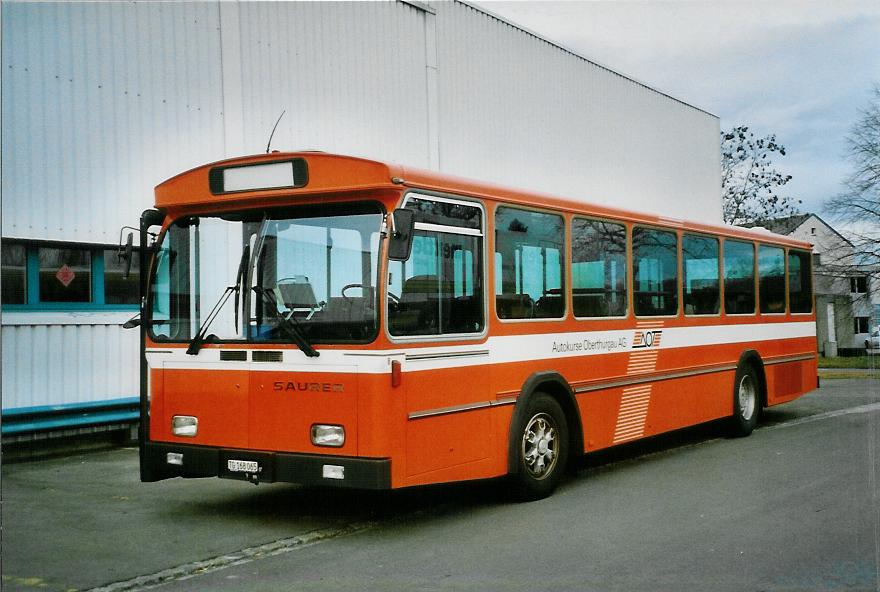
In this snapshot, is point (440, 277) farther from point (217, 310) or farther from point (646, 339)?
point (646, 339)

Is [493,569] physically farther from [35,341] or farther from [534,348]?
[35,341]

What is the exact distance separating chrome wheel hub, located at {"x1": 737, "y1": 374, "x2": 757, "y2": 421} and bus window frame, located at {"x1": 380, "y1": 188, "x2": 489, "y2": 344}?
19.8ft

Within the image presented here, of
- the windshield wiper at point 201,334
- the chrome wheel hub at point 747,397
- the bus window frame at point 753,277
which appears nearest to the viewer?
the windshield wiper at point 201,334

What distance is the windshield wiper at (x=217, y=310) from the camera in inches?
280

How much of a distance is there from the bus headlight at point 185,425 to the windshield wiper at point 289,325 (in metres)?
1.14

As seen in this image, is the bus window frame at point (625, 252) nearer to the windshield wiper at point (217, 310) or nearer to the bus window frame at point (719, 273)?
the bus window frame at point (719, 273)

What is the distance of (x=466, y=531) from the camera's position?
23.1 ft

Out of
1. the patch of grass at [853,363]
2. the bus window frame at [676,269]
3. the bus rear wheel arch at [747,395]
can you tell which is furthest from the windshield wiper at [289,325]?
the patch of grass at [853,363]

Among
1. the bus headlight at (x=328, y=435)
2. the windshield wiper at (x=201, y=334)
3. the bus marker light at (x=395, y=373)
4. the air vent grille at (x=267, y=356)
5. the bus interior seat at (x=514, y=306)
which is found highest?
the bus interior seat at (x=514, y=306)

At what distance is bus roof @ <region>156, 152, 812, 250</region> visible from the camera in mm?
6758

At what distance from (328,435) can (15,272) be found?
19.7 feet

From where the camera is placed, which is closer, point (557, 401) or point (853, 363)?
point (557, 401)

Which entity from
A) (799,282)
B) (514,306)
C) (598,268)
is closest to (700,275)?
(598,268)

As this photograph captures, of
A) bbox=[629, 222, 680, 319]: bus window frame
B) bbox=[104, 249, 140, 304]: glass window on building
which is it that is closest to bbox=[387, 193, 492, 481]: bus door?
bbox=[629, 222, 680, 319]: bus window frame
